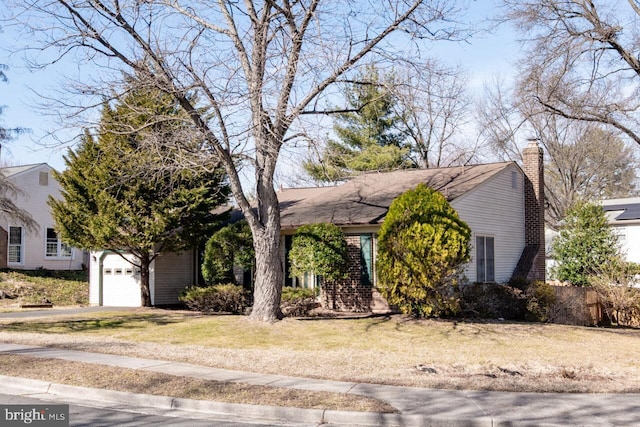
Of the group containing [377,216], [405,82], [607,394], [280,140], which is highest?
[405,82]

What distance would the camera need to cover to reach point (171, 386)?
9609 millimetres

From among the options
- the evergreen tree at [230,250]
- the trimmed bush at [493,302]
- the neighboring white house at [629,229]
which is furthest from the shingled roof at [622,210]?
the evergreen tree at [230,250]

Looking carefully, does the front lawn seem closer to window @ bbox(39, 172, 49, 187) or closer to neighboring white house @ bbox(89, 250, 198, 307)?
neighboring white house @ bbox(89, 250, 198, 307)

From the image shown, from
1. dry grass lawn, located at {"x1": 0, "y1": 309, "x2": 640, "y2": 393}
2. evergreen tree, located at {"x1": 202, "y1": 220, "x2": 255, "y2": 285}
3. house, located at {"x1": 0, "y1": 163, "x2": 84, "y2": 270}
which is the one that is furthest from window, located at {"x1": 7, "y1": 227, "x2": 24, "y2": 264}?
evergreen tree, located at {"x1": 202, "y1": 220, "x2": 255, "y2": 285}

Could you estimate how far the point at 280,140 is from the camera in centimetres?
1521

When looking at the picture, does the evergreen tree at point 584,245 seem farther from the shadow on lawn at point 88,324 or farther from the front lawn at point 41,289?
the front lawn at point 41,289

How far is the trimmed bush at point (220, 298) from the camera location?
20.4 m

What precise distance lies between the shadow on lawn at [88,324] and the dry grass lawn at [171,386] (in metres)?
5.19

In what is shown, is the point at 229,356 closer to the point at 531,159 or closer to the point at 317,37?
the point at 317,37

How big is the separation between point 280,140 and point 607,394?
8871 millimetres

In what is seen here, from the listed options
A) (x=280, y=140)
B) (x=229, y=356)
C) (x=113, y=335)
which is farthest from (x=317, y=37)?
(x=113, y=335)

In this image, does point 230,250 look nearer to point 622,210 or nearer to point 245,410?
point 245,410

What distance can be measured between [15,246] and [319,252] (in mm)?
20082

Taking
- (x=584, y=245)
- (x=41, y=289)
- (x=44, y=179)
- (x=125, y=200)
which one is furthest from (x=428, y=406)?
(x=44, y=179)
